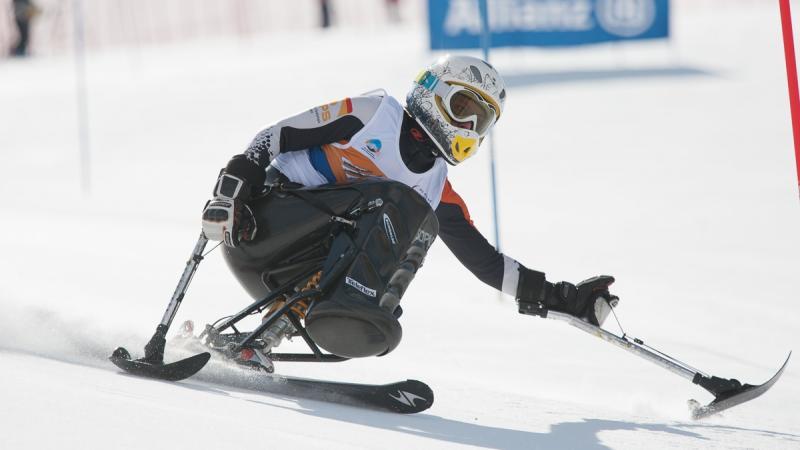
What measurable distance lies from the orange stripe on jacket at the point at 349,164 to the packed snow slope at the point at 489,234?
3.25 ft

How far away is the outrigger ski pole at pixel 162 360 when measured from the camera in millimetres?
4578

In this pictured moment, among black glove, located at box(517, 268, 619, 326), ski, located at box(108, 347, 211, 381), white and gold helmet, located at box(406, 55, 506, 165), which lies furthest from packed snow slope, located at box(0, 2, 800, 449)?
white and gold helmet, located at box(406, 55, 506, 165)

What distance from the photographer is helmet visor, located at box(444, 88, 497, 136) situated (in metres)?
4.88

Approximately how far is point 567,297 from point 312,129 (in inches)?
57.1

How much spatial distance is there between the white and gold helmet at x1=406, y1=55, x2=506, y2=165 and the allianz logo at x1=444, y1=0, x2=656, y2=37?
11.4m

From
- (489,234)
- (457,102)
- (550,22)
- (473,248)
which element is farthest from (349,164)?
(550,22)

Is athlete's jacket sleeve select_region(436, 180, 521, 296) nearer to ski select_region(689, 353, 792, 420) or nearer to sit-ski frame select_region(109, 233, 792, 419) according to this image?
sit-ski frame select_region(109, 233, 792, 419)

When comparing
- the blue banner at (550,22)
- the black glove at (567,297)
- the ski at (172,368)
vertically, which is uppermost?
the blue banner at (550,22)

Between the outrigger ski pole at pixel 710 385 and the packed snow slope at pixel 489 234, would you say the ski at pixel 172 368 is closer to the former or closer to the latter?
the packed snow slope at pixel 489 234

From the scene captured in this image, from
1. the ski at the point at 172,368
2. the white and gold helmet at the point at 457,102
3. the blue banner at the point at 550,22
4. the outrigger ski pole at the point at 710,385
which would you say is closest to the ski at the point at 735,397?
the outrigger ski pole at the point at 710,385

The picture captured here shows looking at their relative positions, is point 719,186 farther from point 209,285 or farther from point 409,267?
point 409,267

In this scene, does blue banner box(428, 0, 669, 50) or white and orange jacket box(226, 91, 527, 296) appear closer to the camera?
white and orange jacket box(226, 91, 527, 296)

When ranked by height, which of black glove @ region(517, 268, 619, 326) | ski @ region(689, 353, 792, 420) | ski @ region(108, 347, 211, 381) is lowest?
ski @ region(689, 353, 792, 420)

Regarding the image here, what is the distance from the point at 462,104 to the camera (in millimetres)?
4918
